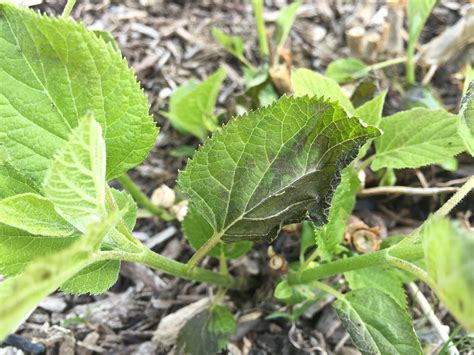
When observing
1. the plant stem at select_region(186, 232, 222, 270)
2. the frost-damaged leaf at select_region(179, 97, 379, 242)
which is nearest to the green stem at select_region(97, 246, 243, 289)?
the plant stem at select_region(186, 232, 222, 270)

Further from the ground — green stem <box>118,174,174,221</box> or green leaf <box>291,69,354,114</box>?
green leaf <box>291,69,354,114</box>

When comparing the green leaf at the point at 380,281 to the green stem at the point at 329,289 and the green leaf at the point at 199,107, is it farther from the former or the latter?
the green leaf at the point at 199,107

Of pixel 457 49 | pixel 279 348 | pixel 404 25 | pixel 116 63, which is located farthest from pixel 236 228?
pixel 404 25

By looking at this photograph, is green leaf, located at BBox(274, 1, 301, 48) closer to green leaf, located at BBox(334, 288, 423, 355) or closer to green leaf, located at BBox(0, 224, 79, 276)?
green leaf, located at BBox(334, 288, 423, 355)

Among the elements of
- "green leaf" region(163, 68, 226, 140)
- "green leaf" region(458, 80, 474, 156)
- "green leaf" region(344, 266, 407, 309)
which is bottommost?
"green leaf" region(344, 266, 407, 309)

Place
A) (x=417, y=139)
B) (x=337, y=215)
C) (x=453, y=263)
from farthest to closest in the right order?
(x=417, y=139) → (x=337, y=215) → (x=453, y=263)

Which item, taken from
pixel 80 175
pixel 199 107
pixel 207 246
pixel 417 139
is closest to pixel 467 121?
pixel 417 139

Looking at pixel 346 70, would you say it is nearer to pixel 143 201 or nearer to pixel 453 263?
pixel 143 201
